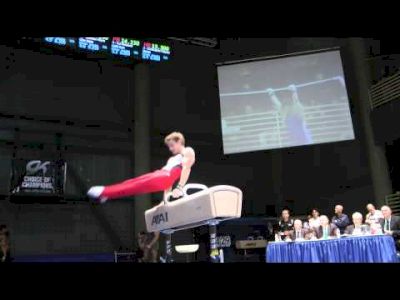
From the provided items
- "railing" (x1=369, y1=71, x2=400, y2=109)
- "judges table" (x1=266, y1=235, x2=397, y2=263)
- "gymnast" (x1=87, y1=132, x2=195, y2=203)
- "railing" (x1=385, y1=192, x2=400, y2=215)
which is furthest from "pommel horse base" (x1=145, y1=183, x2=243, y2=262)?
"railing" (x1=369, y1=71, x2=400, y2=109)

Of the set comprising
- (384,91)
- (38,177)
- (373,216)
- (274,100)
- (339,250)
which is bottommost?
(339,250)

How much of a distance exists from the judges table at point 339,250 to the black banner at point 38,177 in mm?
4339

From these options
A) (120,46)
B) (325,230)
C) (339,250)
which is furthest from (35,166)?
(339,250)

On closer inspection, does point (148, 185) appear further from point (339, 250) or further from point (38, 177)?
point (38, 177)

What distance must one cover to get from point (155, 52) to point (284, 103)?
318 cm

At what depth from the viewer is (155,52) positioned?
31.2ft

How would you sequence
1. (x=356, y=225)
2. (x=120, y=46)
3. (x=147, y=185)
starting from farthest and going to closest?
(x=120, y=46)
(x=356, y=225)
(x=147, y=185)

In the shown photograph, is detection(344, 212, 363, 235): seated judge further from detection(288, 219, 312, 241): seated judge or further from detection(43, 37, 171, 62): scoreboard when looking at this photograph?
detection(43, 37, 171, 62): scoreboard

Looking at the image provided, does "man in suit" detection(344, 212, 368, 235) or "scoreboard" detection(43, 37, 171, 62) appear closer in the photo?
"man in suit" detection(344, 212, 368, 235)

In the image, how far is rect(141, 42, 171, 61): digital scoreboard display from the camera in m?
9.34

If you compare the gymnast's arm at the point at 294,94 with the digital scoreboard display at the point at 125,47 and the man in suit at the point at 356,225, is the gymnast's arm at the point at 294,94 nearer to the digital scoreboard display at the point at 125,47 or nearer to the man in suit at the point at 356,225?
the man in suit at the point at 356,225

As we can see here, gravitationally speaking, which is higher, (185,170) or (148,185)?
(185,170)

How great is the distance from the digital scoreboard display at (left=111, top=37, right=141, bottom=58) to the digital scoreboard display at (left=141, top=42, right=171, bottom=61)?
0.59 ft

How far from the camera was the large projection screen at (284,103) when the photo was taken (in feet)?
26.4
